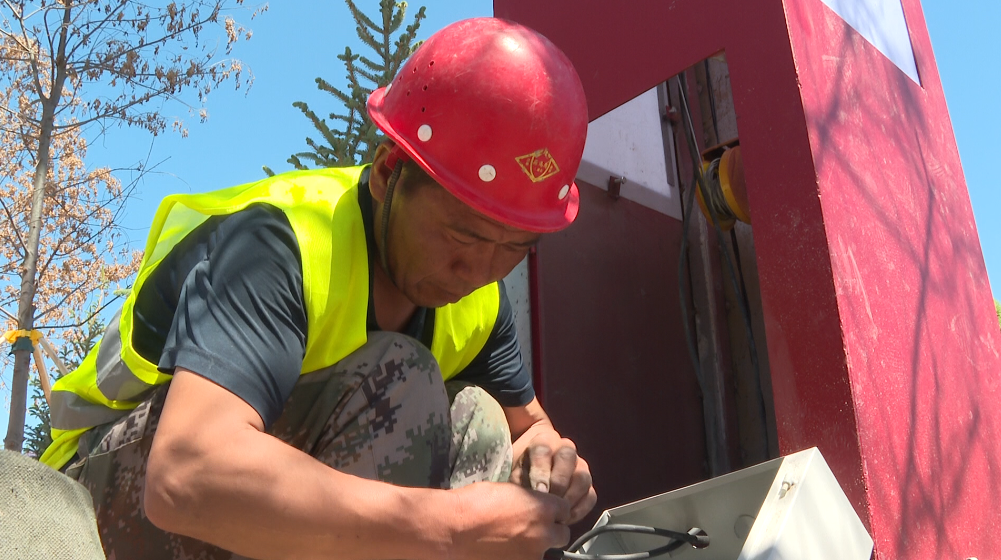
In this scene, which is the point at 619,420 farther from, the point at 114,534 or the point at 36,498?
the point at 36,498

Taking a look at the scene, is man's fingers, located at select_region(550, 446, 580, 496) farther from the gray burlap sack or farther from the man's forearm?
the gray burlap sack

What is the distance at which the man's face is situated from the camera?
159cm

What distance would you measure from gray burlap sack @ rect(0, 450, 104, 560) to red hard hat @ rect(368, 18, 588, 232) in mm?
942

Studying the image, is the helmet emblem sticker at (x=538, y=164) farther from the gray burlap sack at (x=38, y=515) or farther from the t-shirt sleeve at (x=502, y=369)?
the gray burlap sack at (x=38, y=515)

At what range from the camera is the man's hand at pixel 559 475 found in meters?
1.64

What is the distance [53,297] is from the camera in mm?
10633

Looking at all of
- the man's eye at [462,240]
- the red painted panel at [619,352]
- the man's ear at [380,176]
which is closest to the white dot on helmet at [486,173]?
the man's eye at [462,240]

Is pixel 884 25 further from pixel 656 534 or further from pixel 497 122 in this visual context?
pixel 656 534

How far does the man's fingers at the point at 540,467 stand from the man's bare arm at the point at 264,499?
312mm

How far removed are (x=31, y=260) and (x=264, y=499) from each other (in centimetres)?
499

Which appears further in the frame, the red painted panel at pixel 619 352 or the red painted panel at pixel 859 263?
the red painted panel at pixel 619 352

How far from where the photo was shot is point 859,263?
6.84 feet

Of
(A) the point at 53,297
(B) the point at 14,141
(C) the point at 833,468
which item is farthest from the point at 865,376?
(A) the point at 53,297

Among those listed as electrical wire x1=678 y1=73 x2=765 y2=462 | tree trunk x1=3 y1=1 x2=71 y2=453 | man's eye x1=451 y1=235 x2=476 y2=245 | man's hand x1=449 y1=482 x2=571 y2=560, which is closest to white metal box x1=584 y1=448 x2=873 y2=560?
man's hand x1=449 y1=482 x2=571 y2=560
